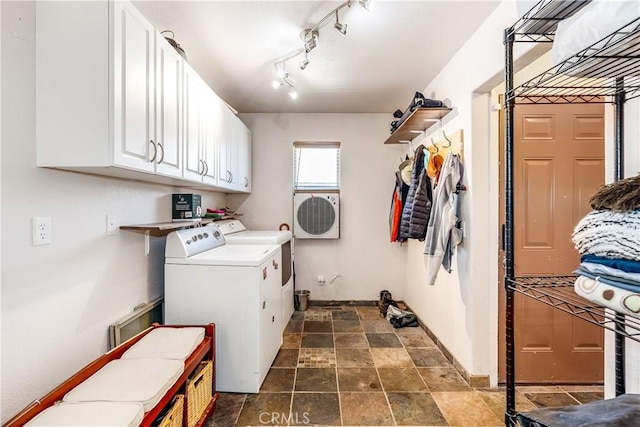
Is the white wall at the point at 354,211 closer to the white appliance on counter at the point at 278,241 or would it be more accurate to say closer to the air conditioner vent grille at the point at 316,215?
the air conditioner vent grille at the point at 316,215

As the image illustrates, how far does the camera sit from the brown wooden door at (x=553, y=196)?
178 centimetres

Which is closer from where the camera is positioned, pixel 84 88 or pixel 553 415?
pixel 553 415

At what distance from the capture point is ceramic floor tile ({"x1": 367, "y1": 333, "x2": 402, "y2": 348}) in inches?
95.9

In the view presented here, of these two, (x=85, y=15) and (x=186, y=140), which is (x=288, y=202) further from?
(x=85, y=15)

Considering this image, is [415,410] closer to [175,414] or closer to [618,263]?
[175,414]

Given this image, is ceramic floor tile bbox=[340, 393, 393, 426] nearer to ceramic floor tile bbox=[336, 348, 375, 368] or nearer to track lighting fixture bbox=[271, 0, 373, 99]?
ceramic floor tile bbox=[336, 348, 375, 368]


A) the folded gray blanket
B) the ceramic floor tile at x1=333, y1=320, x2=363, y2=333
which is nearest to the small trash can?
the ceramic floor tile at x1=333, y1=320, x2=363, y2=333

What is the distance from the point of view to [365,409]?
165cm

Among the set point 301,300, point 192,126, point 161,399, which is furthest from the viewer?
point 301,300

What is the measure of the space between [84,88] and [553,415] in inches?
79.1

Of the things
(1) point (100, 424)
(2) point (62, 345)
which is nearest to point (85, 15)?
(2) point (62, 345)

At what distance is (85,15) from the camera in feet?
3.70

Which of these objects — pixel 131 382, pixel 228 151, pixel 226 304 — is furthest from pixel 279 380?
pixel 228 151

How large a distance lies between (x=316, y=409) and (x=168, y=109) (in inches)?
Answer: 77.7
